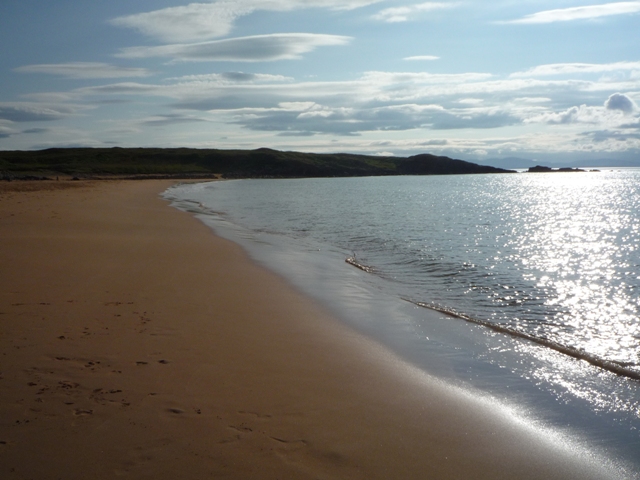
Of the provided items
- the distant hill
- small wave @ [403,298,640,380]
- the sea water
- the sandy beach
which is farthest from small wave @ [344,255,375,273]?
the distant hill

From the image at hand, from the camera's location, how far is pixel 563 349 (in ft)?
25.0

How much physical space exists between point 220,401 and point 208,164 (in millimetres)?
135556

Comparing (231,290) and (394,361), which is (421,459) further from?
(231,290)

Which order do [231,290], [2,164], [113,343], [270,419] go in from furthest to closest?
1. [2,164]
2. [231,290]
3. [113,343]
4. [270,419]

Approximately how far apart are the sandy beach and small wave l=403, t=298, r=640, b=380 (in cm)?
239

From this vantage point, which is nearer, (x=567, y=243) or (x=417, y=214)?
(x=567, y=243)

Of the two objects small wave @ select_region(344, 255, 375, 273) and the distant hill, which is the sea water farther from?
the distant hill

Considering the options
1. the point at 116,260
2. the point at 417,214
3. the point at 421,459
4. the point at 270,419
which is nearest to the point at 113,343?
the point at 270,419

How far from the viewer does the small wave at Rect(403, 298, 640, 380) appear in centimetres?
684

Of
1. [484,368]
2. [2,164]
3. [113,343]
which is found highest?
[2,164]

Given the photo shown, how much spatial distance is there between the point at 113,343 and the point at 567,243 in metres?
19.6

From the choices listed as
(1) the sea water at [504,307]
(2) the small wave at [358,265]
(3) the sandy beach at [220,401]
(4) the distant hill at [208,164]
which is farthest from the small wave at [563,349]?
(4) the distant hill at [208,164]

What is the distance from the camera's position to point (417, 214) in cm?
3247

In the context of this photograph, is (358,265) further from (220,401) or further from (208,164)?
(208,164)
